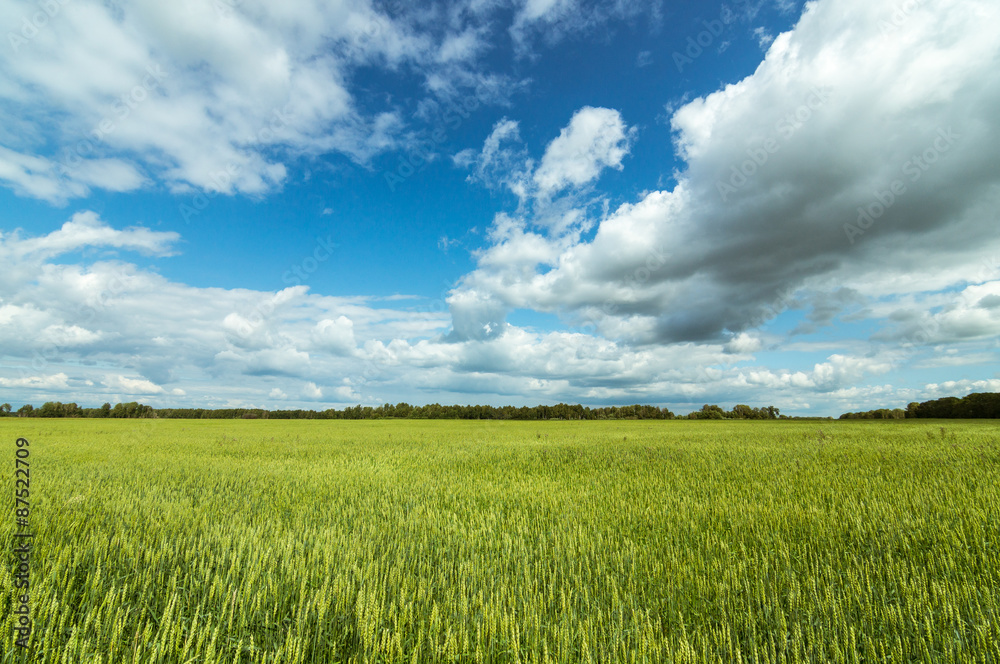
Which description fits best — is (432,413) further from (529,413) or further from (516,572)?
(516,572)

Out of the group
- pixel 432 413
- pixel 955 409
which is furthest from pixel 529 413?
pixel 955 409

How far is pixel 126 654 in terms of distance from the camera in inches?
121

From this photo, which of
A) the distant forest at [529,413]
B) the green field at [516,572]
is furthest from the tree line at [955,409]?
the green field at [516,572]

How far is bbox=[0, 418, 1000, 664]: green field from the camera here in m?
3.56

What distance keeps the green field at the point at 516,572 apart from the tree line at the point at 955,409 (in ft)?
327

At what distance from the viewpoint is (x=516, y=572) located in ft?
17.3

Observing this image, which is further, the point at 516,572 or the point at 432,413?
the point at 432,413

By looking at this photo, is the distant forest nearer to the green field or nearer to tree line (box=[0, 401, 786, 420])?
tree line (box=[0, 401, 786, 420])

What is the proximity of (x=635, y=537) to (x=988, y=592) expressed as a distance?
3780 mm

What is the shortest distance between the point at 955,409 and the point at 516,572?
4656 inches

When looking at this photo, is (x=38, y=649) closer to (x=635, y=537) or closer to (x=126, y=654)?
(x=126, y=654)

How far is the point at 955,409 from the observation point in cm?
8225

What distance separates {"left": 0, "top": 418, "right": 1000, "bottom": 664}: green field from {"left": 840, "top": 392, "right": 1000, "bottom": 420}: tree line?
99688mm

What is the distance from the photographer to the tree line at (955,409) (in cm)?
7500
